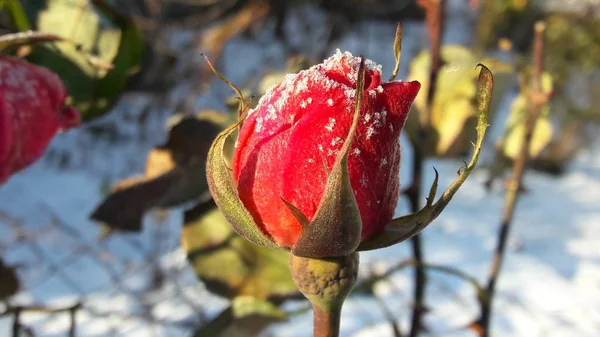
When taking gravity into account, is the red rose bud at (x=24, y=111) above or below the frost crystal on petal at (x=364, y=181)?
below

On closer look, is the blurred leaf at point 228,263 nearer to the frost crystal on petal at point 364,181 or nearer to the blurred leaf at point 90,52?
the blurred leaf at point 90,52

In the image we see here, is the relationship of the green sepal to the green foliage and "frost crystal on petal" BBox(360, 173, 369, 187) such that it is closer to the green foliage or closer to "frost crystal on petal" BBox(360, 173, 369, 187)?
"frost crystal on petal" BBox(360, 173, 369, 187)

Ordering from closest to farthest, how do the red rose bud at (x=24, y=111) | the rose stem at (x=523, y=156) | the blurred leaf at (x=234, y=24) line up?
the red rose bud at (x=24, y=111) < the rose stem at (x=523, y=156) < the blurred leaf at (x=234, y=24)

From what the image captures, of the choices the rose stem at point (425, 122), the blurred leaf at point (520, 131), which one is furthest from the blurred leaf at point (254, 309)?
the blurred leaf at point (520, 131)

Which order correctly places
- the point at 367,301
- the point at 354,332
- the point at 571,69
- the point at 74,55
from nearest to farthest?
1. the point at 74,55
2. the point at 354,332
3. the point at 367,301
4. the point at 571,69

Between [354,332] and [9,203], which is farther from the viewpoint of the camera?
[9,203]

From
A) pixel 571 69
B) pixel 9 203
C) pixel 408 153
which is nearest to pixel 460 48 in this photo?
pixel 9 203

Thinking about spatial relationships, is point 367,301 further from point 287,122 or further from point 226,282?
point 287,122
